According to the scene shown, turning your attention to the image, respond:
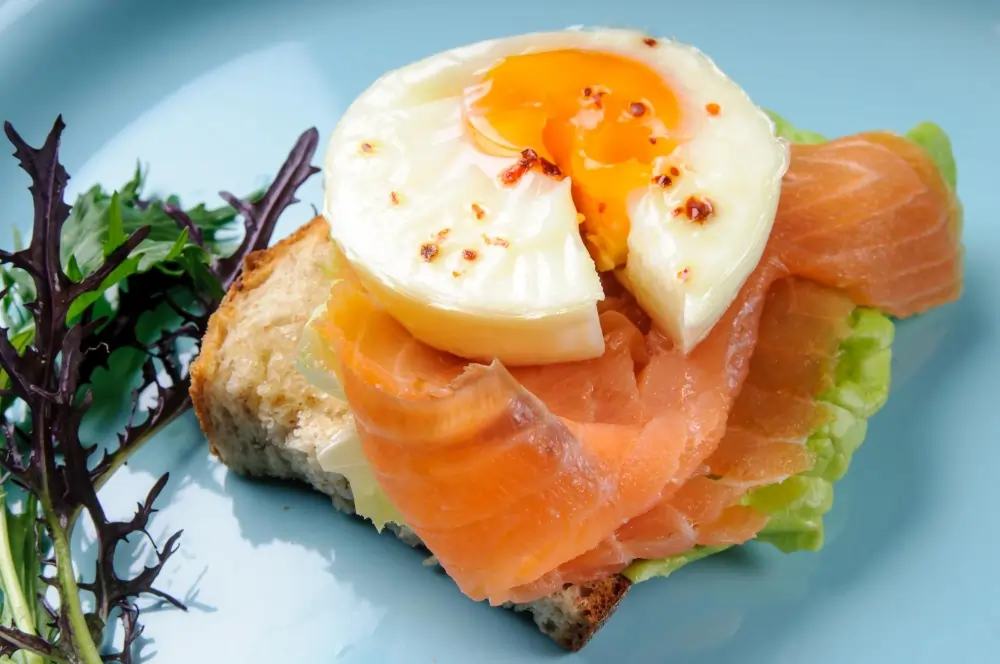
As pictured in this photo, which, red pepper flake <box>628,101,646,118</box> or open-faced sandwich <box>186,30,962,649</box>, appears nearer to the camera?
open-faced sandwich <box>186,30,962,649</box>

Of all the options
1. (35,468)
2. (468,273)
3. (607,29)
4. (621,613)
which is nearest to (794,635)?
(621,613)

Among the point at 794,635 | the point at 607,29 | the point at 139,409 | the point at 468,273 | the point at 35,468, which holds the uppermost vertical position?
the point at 607,29

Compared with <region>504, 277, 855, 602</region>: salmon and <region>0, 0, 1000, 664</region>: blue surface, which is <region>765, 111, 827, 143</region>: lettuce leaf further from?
<region>504, 277, 855, 602</region>: salmon

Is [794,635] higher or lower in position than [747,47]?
lower

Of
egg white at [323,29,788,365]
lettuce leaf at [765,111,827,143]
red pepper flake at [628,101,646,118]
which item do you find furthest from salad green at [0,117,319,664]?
lettuce leaf at [765,111,827,143]

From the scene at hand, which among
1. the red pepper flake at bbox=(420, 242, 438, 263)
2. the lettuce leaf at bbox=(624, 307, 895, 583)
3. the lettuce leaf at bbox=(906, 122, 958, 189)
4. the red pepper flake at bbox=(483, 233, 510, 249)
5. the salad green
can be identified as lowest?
the lettuce leaf at bbox=(624, 307, 895, 583)

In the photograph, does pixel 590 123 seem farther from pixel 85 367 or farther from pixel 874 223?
pixel 85 367

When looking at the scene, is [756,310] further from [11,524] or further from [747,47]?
[11,524]
